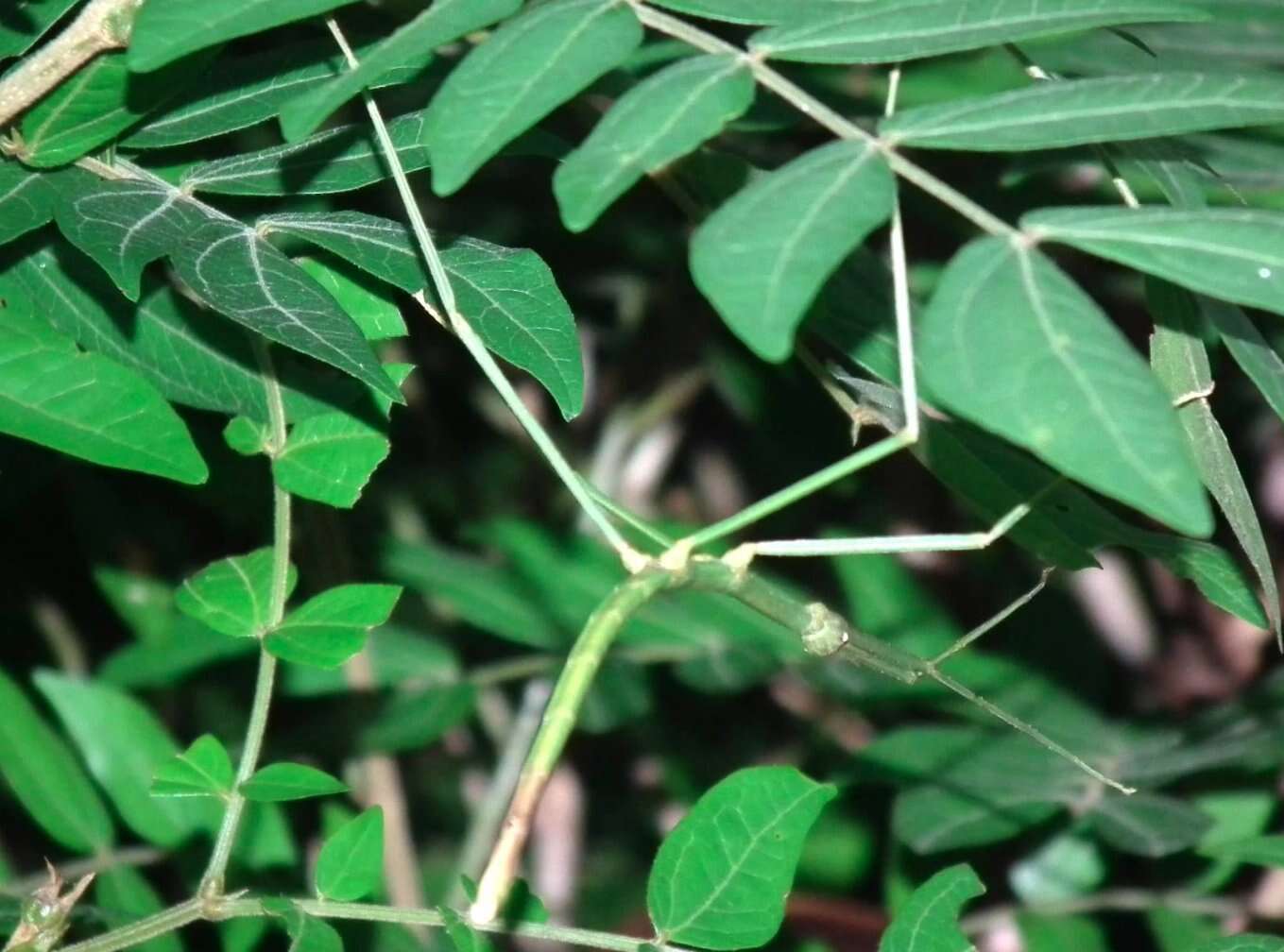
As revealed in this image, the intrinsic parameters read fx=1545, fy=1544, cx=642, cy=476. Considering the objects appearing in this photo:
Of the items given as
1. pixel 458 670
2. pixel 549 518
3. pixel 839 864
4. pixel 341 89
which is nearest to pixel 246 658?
pixel 458 670

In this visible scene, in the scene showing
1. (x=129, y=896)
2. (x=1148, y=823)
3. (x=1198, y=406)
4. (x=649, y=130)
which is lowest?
(x=1148, y=823)

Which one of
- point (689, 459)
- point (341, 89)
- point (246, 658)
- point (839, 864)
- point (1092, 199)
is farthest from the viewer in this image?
point (689, 459)

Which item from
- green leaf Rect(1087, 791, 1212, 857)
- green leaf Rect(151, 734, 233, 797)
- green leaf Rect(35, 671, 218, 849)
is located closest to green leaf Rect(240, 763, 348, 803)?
green leaf Rect(151, 734, 233, 797)

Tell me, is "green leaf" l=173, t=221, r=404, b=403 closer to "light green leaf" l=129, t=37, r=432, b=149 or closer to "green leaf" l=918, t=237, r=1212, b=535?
"light green leaf" l=129, t=37, r=432, b=149

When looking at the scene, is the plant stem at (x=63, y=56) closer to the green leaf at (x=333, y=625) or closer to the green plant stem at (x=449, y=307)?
the green plant stem at (x=449, y=307)

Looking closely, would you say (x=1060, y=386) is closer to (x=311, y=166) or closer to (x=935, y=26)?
(x=935, y=26)

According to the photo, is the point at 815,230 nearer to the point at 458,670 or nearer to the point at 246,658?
the point at 458,670

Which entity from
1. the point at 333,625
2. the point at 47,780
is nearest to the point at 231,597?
the point at 333,625
